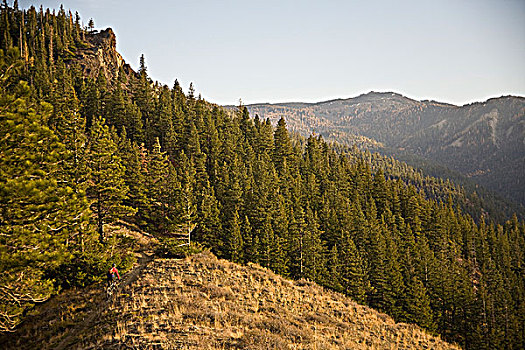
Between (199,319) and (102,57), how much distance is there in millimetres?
122218

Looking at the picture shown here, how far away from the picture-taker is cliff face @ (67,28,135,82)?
103850 mm

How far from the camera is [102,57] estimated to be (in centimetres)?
11138

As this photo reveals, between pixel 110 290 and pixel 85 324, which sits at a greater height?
pixel 110 290

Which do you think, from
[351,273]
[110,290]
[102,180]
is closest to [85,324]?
[110,290]

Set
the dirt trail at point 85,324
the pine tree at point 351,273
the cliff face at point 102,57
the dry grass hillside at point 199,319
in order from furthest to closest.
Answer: the cliff face at point 102,57
the pine tree at point 351,273
the dirt trail at point 85,324
the dry grass hillside at point 199,319

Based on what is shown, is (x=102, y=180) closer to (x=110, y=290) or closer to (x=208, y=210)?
(x=110, y=290)

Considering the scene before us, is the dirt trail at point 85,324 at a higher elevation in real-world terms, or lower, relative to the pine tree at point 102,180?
lower

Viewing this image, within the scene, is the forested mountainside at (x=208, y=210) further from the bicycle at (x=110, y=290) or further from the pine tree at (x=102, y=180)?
the bicycle at (x=110, y=290)

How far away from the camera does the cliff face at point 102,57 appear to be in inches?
4089

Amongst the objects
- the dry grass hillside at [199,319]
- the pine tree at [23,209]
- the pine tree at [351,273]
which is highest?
the pine tree at [23,209]

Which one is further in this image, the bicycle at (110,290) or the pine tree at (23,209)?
the bicycle at (110,290)

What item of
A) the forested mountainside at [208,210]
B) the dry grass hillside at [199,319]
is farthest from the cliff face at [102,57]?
the dry grass hillside at [199,319]

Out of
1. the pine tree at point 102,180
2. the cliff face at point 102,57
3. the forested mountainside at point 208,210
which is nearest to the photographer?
the forested mountainside at point 208,210

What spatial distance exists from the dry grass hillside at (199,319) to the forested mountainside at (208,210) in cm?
199
